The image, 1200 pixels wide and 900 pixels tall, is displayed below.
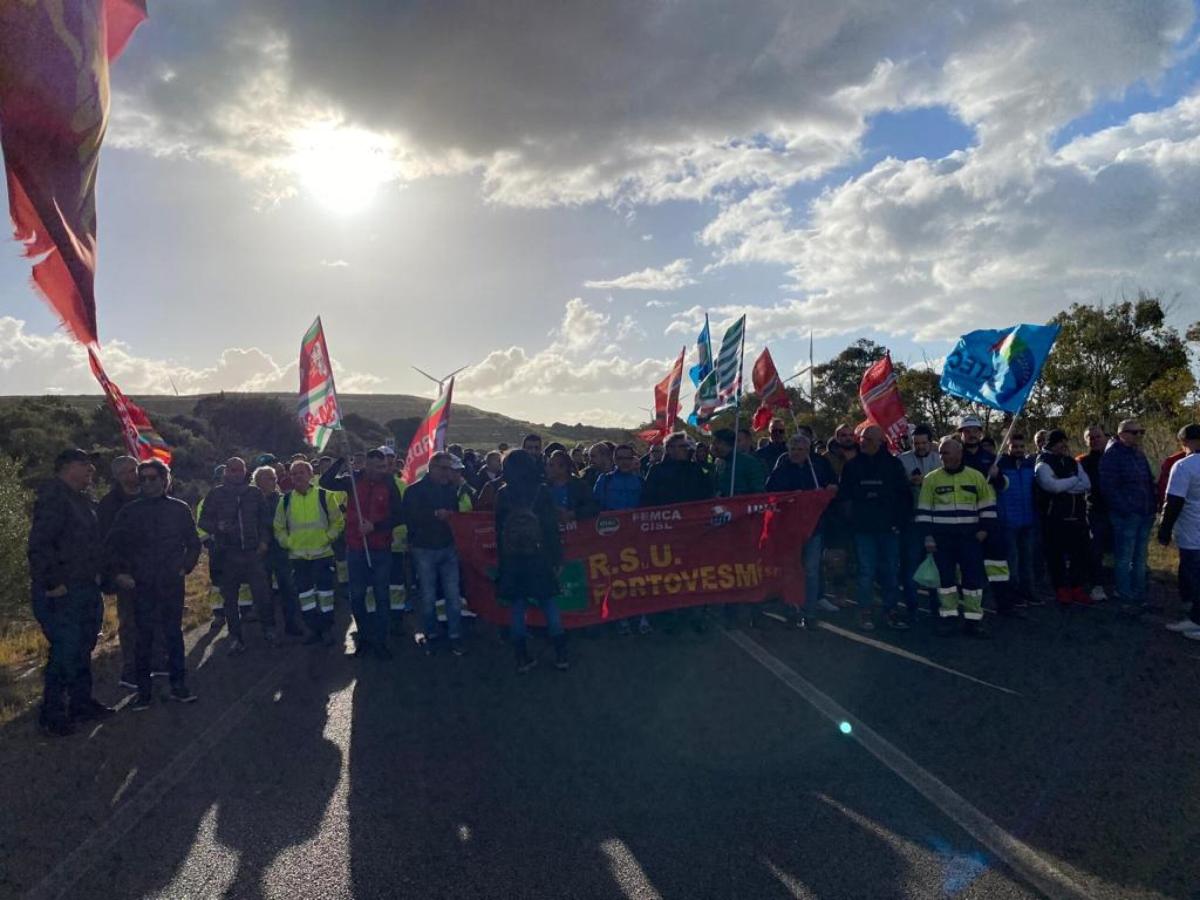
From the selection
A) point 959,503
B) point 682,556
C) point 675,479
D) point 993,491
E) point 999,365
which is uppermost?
point 999,365

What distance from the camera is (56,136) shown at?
575cm

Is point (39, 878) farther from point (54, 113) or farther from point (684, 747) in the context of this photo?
point (54, 113)

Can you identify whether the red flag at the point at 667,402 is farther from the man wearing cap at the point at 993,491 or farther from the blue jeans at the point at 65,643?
the blue jeans at the point at 65,643

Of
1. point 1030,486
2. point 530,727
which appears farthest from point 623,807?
point 1030,486

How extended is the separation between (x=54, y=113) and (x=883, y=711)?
23.0ft

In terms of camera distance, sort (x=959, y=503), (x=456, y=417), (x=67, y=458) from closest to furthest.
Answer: (x=67, y=458) → (x=959, y=503) → (x=456, y=417)

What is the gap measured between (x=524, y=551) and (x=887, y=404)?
6.03 metres

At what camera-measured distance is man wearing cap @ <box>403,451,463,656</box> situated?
8852 mm

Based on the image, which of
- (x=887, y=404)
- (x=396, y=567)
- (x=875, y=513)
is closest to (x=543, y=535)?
(x=396, y=567)

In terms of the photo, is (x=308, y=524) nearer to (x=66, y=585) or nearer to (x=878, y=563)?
(x=66, y=585)

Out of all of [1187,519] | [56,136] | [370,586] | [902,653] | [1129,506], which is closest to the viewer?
[56,136]

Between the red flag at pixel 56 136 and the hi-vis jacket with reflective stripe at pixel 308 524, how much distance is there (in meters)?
3.86

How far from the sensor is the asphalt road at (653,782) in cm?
388

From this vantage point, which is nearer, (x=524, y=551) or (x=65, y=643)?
(x=65, y=643)
